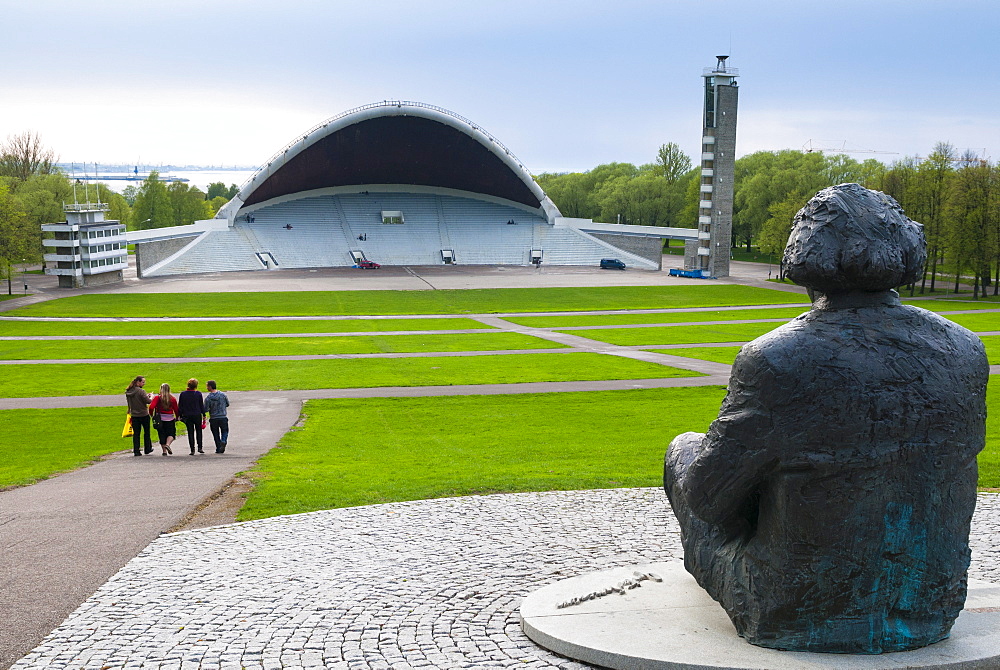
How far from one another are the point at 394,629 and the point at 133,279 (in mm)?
71141

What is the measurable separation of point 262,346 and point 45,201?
172 feet

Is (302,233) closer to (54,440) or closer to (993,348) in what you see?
(993,348)

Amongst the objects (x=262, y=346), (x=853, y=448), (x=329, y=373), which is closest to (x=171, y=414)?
(x=329, y=373)

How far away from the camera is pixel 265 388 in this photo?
2753cm

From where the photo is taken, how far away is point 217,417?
18.7 meters

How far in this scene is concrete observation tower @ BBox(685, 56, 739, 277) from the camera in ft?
248

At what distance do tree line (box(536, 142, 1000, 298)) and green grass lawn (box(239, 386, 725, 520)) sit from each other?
762 inches

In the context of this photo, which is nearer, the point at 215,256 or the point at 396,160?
the point at 215,256

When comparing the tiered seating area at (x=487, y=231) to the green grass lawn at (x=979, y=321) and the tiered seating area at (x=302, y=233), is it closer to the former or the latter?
the tiered seating area at (x=302, y=233)

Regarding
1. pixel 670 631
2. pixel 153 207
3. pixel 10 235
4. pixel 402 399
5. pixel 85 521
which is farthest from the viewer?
pixel 153 207

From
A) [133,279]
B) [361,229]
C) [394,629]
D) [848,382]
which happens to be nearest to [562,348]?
[394,629]

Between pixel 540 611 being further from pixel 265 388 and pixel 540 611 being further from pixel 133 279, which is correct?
pixel 133 279

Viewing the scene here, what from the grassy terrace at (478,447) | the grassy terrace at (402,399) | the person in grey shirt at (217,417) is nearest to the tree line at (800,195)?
the grassy terrace at (402,399)

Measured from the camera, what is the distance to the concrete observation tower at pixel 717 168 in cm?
7569
